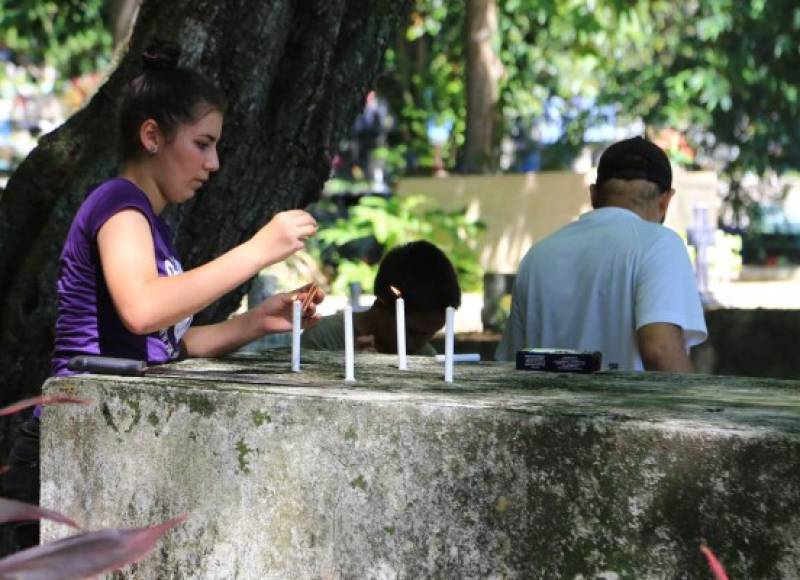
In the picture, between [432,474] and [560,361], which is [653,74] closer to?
[560,361]

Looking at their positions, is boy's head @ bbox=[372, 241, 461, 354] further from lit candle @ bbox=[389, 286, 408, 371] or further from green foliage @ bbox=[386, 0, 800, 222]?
green foliage @ bbox=[386, 0, 800, 222]

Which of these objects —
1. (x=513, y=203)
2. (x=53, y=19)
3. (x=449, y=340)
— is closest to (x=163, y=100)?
(x=449, y=340)

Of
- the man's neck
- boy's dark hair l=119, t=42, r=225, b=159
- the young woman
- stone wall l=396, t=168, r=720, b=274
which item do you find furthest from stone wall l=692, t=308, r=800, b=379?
stone wall l=396, t=168, r=720, b=274

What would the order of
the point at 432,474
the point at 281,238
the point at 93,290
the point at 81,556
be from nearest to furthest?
1. the point at 81,556
2. the point at 432,474
3. the point at 281,238
4. the point at 93,290

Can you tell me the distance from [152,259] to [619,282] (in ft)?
5.76

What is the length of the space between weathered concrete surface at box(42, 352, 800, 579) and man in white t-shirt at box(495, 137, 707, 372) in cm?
98

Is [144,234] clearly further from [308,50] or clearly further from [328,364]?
[308,50]

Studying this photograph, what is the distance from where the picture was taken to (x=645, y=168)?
15.1 ft

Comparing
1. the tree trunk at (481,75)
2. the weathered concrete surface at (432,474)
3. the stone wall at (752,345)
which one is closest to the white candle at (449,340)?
the weathered concrete surface at (432,474)

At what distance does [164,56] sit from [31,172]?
157cm

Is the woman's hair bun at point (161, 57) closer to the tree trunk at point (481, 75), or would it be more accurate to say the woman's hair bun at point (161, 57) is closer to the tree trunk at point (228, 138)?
the tree trunk at point (228, 138)

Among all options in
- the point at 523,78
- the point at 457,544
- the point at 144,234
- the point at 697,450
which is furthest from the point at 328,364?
the point at 523,78

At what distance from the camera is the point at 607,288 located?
4332mm

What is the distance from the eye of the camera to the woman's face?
3.32 metres
